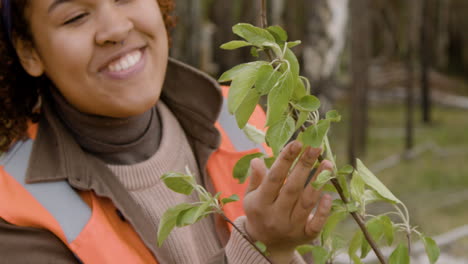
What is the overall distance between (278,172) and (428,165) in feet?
17.6

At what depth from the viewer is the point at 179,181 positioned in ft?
3.15

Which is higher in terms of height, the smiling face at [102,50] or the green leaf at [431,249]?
the smiling face at [102,50]

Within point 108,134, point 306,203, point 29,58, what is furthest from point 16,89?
point 306,203

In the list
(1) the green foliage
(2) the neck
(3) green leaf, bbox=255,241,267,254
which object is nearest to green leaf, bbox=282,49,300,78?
(1) the green foliage

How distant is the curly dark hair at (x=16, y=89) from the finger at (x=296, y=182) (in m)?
0.67

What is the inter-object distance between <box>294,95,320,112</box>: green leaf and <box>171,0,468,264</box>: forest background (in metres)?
1.07

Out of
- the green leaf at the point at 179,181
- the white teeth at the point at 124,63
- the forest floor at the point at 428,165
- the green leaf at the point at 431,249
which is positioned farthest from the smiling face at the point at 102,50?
the forest floor at the point at 428,165

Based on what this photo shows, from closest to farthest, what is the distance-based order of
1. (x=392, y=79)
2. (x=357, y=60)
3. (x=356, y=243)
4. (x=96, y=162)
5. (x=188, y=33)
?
(x=356, y=243)
(x=96, y=162)
(x=188, y=33)
(x=357, y=60)
(x=392, y=79)

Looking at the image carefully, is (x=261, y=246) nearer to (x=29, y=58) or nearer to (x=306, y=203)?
(x=306, y=203)

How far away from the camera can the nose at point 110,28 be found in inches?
52.8

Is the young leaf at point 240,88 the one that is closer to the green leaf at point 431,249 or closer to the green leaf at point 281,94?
the green leaf at point 281,94

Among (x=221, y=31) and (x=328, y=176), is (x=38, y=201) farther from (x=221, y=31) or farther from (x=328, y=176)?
(x=221, y=31)

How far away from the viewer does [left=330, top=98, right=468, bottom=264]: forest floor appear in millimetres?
4672

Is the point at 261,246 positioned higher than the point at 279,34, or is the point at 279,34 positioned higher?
the point at 279,34
